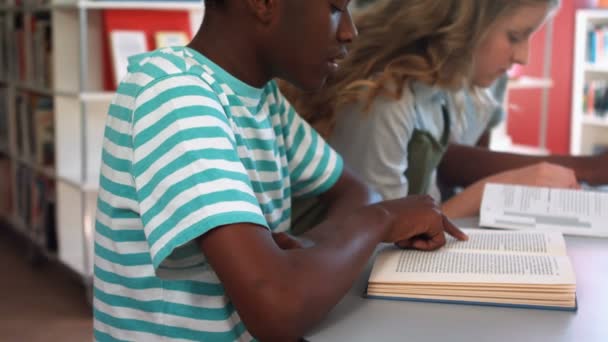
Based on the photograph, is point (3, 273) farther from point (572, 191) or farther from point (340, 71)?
point (572, 191)

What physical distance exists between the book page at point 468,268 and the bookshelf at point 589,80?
149 inches

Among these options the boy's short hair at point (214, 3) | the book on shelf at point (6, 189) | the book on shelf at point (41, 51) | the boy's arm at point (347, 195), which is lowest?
the book on shelf at point (6, 189)

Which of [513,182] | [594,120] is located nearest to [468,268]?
[513,182]

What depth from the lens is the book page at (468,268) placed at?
86cm

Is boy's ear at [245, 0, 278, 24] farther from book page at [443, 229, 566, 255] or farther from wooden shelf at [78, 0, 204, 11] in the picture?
wooden shelf at [78, 0, 204, 11]

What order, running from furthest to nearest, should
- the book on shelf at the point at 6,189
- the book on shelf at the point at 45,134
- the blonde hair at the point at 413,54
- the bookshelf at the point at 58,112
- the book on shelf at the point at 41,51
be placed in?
the book on shelf at the point at 6,189, the book on shelf at the point at 45,134, the book on shelf at the point at 41,51, the bookshelf at the point at 58,112, the blonde hair at the point at 413,54

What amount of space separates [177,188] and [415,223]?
13.5 inches

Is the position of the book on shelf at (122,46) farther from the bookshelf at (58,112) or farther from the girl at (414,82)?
the girl at (414,82)

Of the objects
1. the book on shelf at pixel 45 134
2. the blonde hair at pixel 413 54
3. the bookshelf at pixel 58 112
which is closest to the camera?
the blonde hair at pixel 413 54

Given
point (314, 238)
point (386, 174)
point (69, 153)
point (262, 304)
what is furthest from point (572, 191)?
point (69, 153)

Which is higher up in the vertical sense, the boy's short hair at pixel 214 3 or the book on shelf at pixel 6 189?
the boy's short hair at pixel 214 3

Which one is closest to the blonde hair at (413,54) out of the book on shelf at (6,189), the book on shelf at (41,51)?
the book on shelf at (41,51)

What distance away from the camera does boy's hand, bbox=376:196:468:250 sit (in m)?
0.96

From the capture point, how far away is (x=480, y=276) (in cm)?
87
